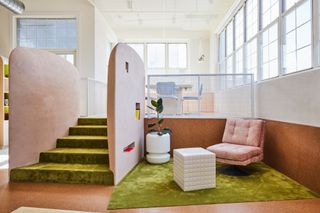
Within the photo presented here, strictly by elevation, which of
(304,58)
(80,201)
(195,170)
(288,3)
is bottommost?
(80,201)

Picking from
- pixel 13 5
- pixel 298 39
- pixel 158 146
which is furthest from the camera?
pixel 13 5

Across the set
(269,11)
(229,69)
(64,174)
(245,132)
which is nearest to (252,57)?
(269,11)

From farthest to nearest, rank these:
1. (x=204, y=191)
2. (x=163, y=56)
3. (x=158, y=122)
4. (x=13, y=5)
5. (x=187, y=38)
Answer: (x=163, y=56), (x=187, y=38), (x=13, y=5), (x=158, y=122), (x=204, y=191)

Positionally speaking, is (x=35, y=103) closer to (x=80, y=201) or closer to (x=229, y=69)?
(x=80, y=201)

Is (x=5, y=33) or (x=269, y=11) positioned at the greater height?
(x=5, y=33)

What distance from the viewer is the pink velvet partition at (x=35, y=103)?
354cm

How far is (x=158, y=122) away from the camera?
4543 mm

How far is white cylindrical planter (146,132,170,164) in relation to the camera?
13.8ft

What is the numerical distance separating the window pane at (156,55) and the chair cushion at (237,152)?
633 centimetres

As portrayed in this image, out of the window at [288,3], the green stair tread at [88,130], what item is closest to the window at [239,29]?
the window at [288,3]

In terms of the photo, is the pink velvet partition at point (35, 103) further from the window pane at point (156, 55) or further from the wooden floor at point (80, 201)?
the window pane at point (156, 55)

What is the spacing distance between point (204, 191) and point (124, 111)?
167 cm

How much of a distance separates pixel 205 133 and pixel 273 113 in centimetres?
139

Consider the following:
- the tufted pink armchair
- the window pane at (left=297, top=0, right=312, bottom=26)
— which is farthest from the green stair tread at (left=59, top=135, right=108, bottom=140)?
the window pane at (left=297, top=0, right=312, bottom=26)
